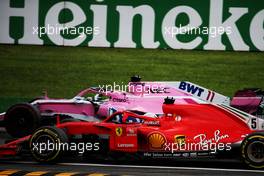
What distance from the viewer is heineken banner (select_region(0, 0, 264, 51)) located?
22.9 metres

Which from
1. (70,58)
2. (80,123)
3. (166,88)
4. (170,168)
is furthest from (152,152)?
(70,58)

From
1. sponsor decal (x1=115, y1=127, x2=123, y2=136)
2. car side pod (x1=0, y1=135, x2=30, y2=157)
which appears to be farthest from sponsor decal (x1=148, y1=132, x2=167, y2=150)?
car side pod (x1=0, y1=135, x2=30, y2=157)

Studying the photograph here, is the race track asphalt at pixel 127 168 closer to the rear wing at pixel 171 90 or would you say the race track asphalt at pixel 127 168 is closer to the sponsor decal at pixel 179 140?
the sponsor decal at pixel 179 140

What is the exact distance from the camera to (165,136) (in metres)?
12.7

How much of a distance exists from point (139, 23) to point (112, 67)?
230 cm

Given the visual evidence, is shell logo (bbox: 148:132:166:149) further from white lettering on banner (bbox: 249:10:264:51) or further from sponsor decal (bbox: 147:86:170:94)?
white lettering on banner (bbox: 249:10:264:51)

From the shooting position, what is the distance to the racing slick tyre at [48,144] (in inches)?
507

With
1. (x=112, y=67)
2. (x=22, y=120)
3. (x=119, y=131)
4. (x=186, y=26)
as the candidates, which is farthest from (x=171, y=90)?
(x=112, y=67)

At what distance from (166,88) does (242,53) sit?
616 centimetres

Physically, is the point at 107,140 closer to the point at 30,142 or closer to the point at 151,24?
the point at 30,142

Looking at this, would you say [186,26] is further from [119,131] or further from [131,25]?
[119,131]

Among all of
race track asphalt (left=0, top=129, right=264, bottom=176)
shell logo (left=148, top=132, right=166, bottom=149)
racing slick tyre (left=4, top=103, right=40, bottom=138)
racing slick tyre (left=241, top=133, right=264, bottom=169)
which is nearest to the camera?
race track asphalt (left=0, top=129, right=264, bottom=176)

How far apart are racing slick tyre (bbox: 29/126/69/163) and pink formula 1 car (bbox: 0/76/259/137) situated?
3.33 metres

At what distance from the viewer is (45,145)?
12938 millimetres
